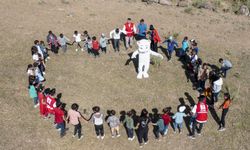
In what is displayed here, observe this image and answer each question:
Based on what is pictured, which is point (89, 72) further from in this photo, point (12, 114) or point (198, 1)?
point (198, 1)

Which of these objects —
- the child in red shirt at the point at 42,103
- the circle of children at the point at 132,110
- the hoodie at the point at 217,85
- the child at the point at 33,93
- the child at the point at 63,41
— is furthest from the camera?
the child at the point at 63,41

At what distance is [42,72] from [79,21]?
289 inches

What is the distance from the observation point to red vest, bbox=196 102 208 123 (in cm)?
1441

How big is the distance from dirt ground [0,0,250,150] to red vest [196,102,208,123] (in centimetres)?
134

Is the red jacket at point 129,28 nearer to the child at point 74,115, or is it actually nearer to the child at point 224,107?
the child at point 224,107

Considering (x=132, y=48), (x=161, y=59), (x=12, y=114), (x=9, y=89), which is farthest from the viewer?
(x=132, y=48)

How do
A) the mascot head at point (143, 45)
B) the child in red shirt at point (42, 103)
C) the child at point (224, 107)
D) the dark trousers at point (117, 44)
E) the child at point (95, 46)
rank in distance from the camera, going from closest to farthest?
the child at point (224, 107)
the child in red shirt at point (42, 103)
the mascot head at point (143, 45)
the child at point (95, 46)
the dark trousers at point (117, 44)

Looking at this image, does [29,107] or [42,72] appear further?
[42,72]

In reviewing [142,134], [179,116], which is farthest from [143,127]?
[179,116]

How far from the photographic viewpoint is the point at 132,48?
22.1 m

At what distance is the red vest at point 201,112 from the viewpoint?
1441 cm

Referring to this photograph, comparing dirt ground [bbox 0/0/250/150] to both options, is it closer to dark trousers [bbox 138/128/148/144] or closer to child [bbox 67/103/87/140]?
dark trousers [bbox 138/128/148/144]

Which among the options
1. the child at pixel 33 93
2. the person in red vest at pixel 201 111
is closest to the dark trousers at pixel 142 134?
the person in red vest at pixel 201 111

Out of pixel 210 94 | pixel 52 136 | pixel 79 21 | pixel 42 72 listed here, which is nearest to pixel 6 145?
pixel 52 136
